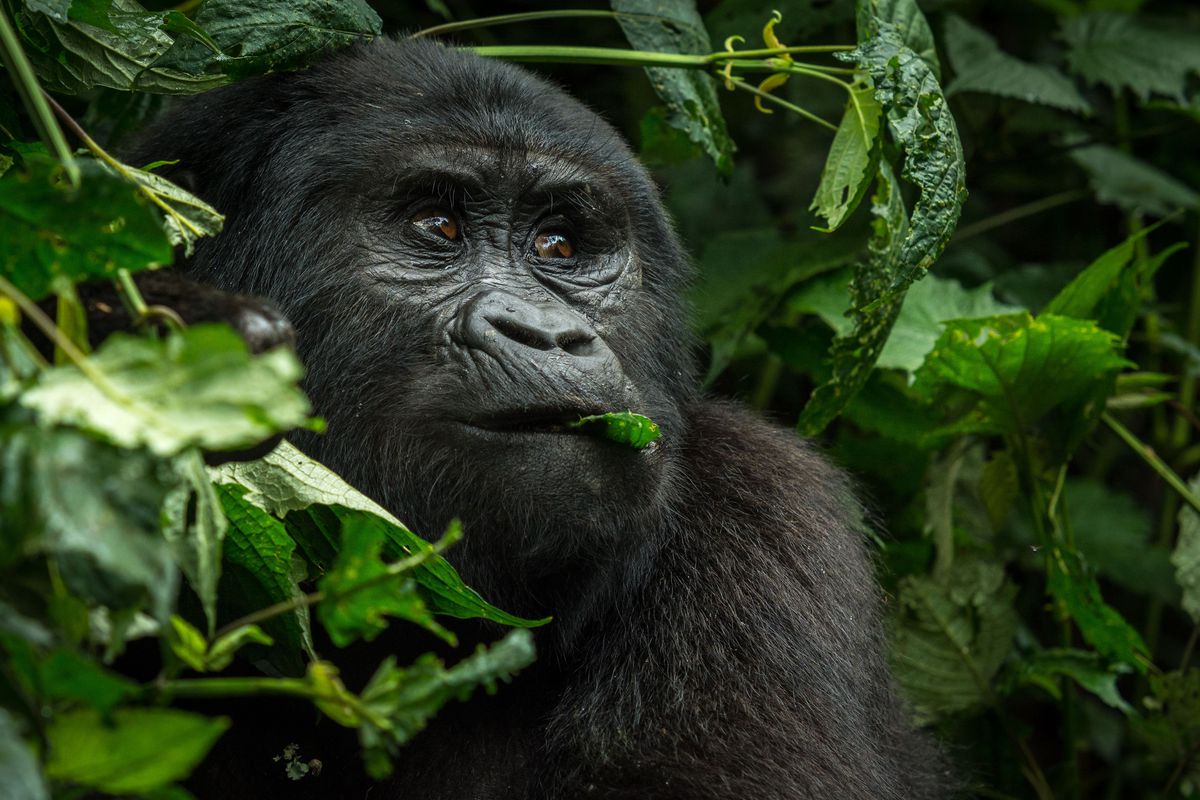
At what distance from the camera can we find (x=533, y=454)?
2.39 m

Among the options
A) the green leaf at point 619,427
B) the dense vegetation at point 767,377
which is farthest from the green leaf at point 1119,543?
the green leaf at point 619,427

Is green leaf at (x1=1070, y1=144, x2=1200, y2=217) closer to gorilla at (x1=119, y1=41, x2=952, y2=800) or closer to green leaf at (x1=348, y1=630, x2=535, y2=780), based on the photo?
gorilla at (x1=119, y1=41, x2=952, y2=800)

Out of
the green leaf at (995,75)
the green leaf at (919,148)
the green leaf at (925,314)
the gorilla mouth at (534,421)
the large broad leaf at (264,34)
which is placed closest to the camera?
the gorilla mouth at (534,421)

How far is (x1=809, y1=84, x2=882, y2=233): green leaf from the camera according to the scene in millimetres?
2896

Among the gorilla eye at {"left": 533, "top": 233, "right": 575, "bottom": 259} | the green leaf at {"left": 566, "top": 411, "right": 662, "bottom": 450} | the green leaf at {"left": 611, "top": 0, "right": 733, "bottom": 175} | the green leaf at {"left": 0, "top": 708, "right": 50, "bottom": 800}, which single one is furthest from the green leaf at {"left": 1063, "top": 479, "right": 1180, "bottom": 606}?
the green leaf at {"left": 0, "top": 708, "right": 50, "bottom": 800}

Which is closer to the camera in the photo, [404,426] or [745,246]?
[404,426]

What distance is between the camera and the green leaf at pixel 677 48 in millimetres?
3197

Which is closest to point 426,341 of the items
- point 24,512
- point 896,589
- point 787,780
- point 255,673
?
point 255,673

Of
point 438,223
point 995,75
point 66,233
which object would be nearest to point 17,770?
point 66,233

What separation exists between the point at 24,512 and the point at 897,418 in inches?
115

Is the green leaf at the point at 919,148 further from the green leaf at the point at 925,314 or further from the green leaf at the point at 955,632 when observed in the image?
the green leaf at the point at 955,632

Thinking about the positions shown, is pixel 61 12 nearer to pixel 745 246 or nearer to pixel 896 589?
pixel 745 246

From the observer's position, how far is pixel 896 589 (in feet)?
12.4

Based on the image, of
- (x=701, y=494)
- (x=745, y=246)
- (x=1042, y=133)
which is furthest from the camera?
(x=1042, y=133)
